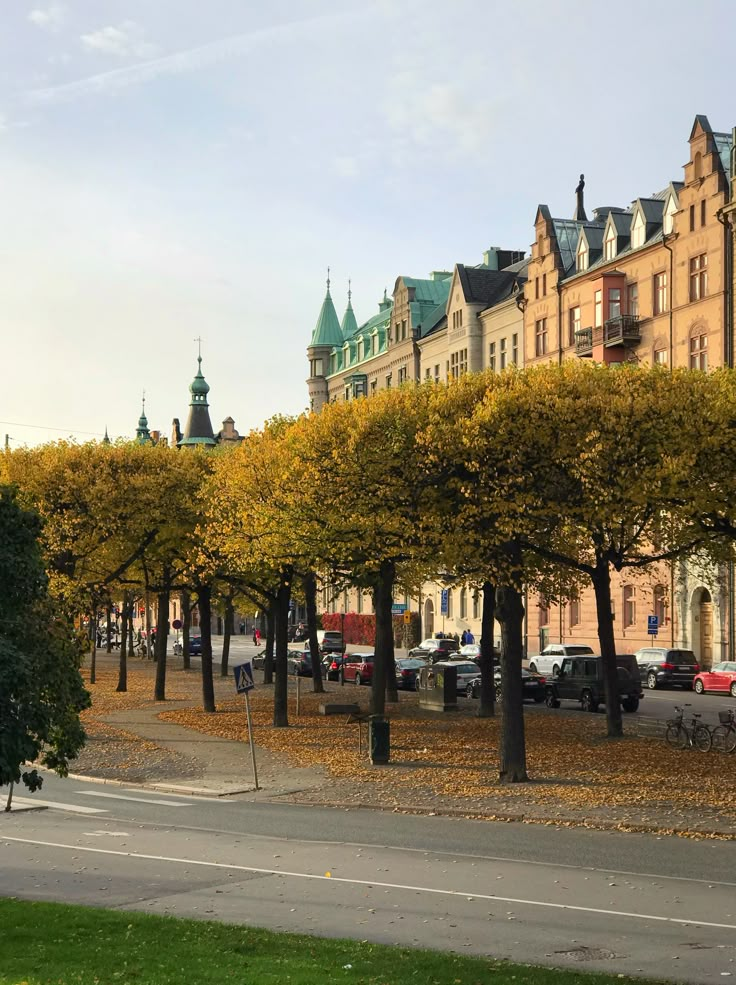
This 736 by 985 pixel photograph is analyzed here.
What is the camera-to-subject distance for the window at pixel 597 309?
67375mm

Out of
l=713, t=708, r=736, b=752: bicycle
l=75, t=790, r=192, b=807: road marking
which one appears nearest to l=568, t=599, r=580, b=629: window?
l=713, t=708, r=736, b=752: bicycle

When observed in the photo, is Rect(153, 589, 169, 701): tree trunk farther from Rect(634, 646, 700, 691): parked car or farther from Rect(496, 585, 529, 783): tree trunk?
Rect(496, 585, 529, 783): tree trunk

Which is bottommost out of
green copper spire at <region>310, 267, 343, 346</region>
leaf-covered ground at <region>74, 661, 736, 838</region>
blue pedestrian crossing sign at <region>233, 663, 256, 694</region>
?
leaf-covered ground at <region>74, 661, 736, 838</region>

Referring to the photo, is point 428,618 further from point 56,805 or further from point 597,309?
point 56,805

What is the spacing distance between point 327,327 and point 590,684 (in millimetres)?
82316

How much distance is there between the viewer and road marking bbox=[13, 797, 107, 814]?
24.1m

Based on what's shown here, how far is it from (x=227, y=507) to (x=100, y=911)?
23.3m

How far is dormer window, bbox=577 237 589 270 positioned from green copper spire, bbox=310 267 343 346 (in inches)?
2044

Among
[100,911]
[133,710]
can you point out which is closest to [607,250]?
[133,710]

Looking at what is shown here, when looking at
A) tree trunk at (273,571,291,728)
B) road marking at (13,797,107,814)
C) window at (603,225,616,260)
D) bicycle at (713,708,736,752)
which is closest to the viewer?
road marking at (13,797,107,814)

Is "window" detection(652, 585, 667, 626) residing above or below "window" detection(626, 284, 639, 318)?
below

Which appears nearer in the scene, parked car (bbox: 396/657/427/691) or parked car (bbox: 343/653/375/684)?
parked car (bbox: 396/657/427/691)

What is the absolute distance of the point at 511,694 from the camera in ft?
85.5

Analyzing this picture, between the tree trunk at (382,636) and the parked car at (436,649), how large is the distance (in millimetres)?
24567
